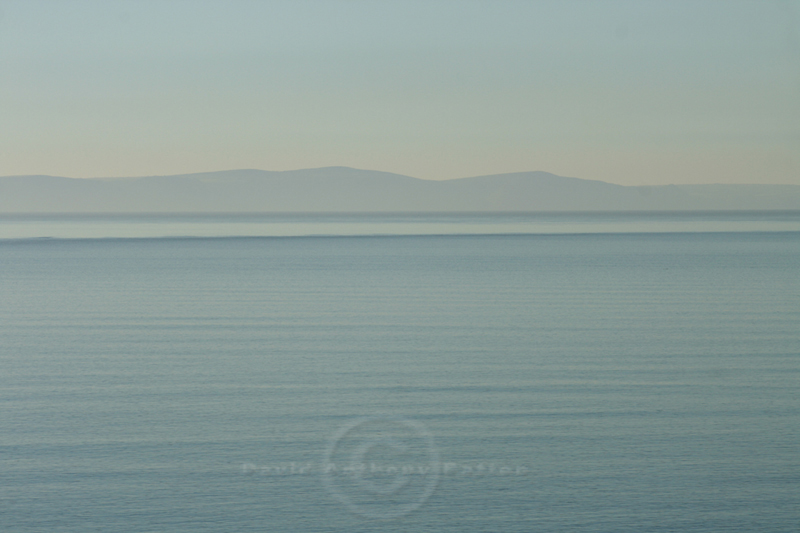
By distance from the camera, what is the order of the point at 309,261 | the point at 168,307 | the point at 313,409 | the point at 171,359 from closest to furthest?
the point at 313,409 < the point at 171,359 < the point at 168,307 < the point at 309,261

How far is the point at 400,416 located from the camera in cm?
1114

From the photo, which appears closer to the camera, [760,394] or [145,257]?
[760,394]

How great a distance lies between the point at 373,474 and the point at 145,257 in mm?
44152

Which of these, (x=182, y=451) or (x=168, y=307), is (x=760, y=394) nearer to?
(x=182, y=451)

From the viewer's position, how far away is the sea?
7938 mm

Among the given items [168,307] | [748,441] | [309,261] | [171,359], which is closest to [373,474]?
[748,441]

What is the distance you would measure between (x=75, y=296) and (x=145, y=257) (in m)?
23.3

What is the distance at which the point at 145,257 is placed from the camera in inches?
1989

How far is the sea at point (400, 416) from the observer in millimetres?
7938

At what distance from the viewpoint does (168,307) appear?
24297mm

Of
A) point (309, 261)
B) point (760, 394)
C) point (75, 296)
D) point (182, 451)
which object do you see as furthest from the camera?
point (309, 261)

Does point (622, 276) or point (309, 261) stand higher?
point (309, 261)

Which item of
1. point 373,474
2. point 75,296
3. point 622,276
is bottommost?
point 373,474

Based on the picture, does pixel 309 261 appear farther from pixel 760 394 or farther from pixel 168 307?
pixel 760 394
